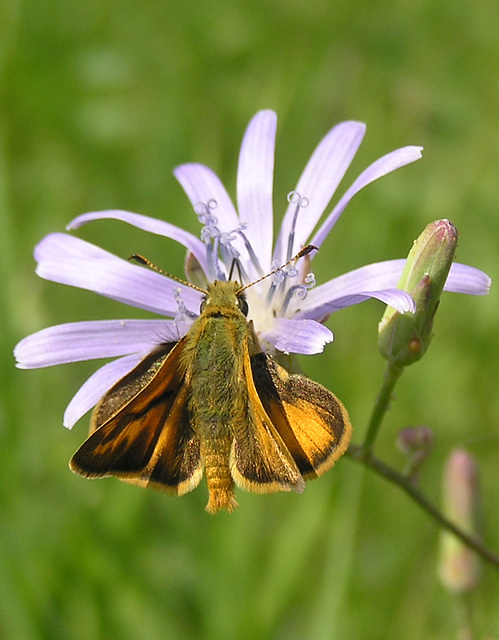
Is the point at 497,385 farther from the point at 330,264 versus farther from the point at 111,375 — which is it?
the point at 111,375

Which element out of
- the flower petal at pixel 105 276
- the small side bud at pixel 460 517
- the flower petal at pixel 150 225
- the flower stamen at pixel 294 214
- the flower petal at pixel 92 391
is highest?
the flower stamen at pixel 294 214

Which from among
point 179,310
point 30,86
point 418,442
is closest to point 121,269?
point 179,310

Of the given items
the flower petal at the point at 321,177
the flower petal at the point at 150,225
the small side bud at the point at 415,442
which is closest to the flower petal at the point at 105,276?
the flower petal at the point at 150,225

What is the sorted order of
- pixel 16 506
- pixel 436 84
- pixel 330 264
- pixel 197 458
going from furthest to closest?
pixel 436 84, pixel 330 264, pixel 16 506, pixel 197 458

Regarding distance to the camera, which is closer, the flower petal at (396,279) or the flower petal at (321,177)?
→ the flower petal at (396,279)

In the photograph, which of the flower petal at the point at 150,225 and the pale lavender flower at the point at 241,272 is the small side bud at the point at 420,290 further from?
the flower petal at the point at 150,225

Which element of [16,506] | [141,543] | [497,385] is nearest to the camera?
[16,506]

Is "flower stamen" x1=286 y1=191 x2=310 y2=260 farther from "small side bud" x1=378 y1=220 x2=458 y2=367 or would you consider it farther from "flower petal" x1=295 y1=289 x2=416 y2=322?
"small side bud" x1=378 y1=220 x2=458 y2=367
